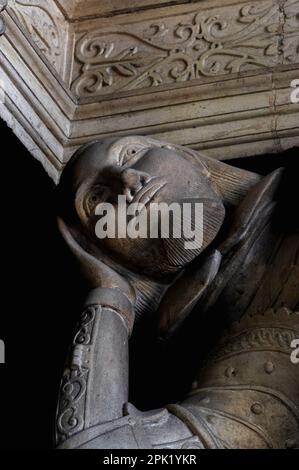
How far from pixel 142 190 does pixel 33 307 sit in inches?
19.7

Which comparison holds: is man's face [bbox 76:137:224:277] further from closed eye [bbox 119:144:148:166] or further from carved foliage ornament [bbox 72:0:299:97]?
carved foliage ornament [bbox 72:0:299:97]

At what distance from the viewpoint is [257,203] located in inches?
113

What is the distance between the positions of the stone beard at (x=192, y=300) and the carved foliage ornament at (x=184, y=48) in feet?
1.43

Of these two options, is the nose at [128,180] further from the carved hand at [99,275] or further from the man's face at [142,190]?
the carved hand at [99,275]

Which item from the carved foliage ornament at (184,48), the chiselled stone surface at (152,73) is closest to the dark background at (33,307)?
the chiselled stone surface at (152,73)

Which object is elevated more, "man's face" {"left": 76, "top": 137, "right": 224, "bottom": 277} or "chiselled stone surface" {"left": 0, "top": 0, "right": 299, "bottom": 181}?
"chiselled stone surface" {"left": 0, "top": 0, "right": 299, "bottom": 181}

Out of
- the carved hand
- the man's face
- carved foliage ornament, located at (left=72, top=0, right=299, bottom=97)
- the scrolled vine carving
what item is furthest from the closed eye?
carved foliage ornament, located at (left=72, top=0, right=299, bottom=97)

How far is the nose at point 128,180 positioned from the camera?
110 inches

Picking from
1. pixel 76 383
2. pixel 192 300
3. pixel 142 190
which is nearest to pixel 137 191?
pixel 142 190

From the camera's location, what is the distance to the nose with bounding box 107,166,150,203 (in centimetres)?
278

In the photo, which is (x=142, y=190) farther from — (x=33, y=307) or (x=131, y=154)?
(x=33, y=307)

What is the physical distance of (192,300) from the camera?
2789 mm
